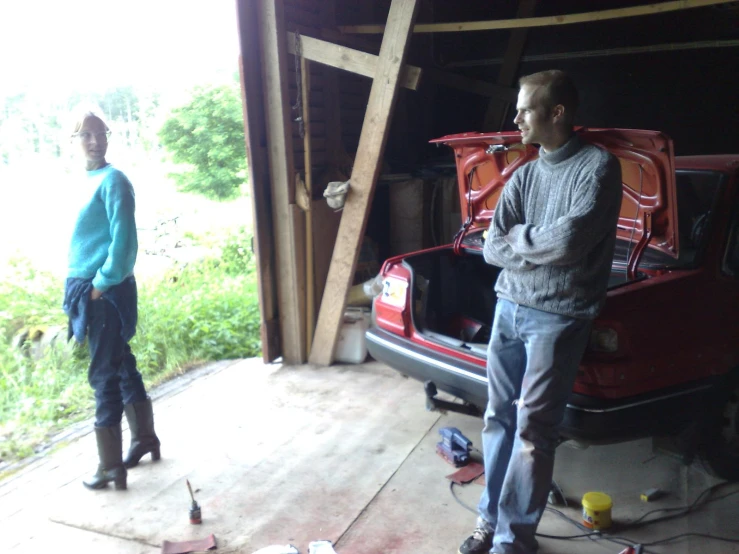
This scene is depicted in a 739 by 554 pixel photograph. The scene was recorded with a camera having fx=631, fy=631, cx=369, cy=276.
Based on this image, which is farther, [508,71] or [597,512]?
[508,71]

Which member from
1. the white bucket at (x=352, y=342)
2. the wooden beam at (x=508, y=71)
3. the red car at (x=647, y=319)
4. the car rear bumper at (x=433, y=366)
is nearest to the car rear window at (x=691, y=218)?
the red car at (x=647, y=319)

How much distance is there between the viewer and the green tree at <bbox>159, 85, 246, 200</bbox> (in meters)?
8.08

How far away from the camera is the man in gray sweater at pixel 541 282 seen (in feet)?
7.32

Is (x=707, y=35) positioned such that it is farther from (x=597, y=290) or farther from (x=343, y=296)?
(x=597, y=290)

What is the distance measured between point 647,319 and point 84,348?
14.2 feet

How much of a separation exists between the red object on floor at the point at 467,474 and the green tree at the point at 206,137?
6.00 meters

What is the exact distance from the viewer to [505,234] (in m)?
2.49

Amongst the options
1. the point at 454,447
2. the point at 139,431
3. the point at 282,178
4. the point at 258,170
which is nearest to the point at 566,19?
the point at 282,178

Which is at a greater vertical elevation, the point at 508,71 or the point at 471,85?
the point at 508,71

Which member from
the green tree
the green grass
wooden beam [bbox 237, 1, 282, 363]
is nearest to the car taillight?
wooden beam [bbox 237, 1, 282, 363]

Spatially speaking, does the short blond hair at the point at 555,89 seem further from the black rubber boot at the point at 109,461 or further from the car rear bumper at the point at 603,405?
the black rubber boot at the point at 109,461

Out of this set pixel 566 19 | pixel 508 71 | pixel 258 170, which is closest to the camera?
pixel 566 19

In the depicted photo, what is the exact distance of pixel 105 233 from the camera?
312 cm

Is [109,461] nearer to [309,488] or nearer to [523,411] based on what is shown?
[309,488]
